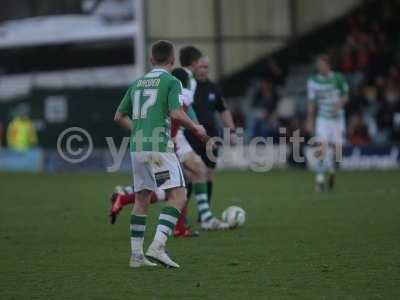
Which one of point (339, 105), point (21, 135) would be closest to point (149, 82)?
point (339, 105)

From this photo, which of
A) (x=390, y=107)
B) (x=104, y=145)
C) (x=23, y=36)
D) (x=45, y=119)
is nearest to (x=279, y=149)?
(x=390, y=107)

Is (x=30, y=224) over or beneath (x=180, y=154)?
beneath

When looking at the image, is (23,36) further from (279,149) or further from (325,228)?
(325,228)

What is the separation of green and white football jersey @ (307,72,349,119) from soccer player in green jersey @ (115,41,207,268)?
10369 mm

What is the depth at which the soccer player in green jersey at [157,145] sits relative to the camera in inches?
376

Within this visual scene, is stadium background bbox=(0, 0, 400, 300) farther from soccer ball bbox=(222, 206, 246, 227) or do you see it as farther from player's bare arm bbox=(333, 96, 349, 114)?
player's bare arm bbox=(333, 96, 349, 114)

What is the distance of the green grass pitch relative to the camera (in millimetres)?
8289

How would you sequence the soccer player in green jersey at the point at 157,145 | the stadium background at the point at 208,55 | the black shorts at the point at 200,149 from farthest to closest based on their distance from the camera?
the stadium background at the point at 208,55
the black shorts at the point at 200,149
the soccer player in green jersey at the point at 157,145

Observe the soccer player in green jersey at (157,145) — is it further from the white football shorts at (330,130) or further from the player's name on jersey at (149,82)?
the white football shorts at (330,130)

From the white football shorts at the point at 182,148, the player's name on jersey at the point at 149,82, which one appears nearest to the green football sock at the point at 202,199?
the white football shorts at the point at 182,148

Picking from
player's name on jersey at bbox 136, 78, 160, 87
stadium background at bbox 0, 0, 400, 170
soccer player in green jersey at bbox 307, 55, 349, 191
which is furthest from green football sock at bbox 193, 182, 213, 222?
stadium background at bbox 0, 0, 400, 170

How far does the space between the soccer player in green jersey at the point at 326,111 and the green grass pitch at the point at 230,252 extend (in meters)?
0.84

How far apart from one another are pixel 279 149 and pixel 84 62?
8255mm

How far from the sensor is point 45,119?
105 ft
